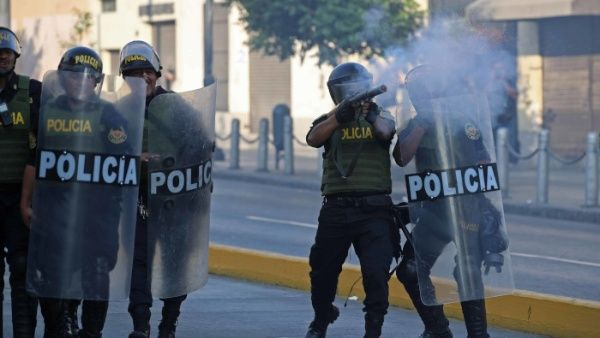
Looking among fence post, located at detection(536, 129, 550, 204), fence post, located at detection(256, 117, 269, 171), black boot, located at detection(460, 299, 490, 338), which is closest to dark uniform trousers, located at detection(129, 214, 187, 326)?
black boot, located at detection(460, 299, 490, 338)

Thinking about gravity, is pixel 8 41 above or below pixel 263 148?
above

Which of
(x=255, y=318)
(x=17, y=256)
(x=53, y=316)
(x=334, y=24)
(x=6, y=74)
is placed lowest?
(x=255, y=318)

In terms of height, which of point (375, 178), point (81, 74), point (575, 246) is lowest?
point (575, 246)

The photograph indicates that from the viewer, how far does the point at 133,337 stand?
768cm

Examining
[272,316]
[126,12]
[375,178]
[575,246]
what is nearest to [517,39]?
[575,246]

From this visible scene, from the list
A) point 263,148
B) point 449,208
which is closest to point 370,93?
point 449,208

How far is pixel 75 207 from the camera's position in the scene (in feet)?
24.1

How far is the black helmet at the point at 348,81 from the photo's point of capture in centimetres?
769

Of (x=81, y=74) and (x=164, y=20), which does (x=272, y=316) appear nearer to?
(x=81, y=74)

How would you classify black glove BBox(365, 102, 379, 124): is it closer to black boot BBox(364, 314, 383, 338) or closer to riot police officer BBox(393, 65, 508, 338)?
riot police officer BBox(393, 65, 508, 338)

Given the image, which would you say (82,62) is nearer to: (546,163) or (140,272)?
(140,272)

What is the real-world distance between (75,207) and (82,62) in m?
0.72

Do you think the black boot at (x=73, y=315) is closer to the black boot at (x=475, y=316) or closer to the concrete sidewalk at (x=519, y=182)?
the black boot at (x=475, y=316)

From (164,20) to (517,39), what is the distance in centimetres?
1388
